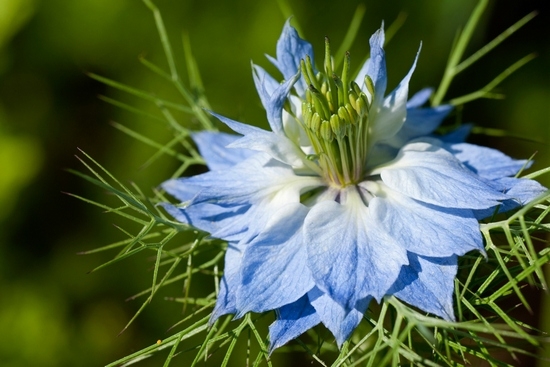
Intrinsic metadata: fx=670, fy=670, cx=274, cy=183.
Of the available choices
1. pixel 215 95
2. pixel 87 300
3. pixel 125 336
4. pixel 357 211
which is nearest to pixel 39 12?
pixel 215 95

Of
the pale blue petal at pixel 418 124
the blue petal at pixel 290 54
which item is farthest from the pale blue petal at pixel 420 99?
the blue petal at pixel 290 54

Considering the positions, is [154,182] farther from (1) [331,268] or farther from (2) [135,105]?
(1) [331,268]

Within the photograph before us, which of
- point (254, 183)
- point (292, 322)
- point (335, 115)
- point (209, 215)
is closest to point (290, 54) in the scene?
point (335, 115)

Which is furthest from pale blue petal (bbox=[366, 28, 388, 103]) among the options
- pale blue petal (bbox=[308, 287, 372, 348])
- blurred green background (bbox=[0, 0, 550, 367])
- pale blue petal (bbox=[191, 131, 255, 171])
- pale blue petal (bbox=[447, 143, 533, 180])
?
blurred green background (bbox=[0, 0, 550, 367])

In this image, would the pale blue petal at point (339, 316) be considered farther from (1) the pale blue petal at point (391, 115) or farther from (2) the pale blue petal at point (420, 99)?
(2) the pale blue petal at point (420, 99)

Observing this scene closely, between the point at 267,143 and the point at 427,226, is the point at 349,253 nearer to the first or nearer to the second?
the point at 427,226

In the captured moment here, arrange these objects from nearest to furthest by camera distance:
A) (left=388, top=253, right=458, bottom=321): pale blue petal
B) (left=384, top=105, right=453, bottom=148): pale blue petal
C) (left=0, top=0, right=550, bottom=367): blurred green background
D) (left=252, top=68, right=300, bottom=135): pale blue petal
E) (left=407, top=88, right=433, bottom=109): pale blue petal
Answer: (left=388, top=253, right=458, bottom=321): pale blue petal, (left=252, top=68, right=300, bottom=135): pale blue petal, (left=384, top=105, right=453, bottom=148): pale blue petal, (left=407, top=88, right=433, bottom=109): pale blue petal, (left=0, top=0, right=550, bottom=367): blurred green background

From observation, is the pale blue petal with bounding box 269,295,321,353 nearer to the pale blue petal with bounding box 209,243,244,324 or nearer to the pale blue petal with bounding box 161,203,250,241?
the pale blue petal with bounding box 209,243,244,324

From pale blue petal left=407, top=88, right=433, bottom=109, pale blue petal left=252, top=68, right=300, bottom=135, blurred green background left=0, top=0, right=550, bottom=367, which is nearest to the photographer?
pale blue petal left=252, top=68, right=300, bottom=135
